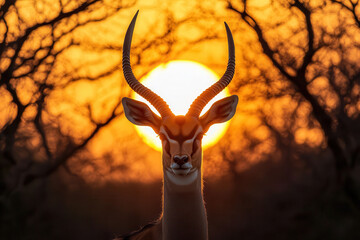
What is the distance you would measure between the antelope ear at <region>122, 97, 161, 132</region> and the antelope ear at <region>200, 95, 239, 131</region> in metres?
0.54

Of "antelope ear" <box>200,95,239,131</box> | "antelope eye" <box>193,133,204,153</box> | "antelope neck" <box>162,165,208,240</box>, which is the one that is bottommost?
"antelope neck" <box>162,165,208,240</box>

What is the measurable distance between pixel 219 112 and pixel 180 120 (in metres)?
0.64

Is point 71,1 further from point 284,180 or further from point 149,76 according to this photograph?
point 284,180

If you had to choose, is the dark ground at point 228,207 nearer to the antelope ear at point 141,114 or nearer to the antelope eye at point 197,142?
the antelope ear at point 141,114

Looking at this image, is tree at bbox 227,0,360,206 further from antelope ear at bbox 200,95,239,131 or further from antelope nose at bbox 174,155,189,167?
antelope nose at bbox 174,155,189,167

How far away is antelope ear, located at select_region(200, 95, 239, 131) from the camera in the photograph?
626cm

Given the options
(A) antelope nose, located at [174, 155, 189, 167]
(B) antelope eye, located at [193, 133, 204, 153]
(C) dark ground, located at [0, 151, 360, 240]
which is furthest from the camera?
(C) dark ground, located at [0, 151, 360, 240]

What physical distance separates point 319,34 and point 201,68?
9.58 feet

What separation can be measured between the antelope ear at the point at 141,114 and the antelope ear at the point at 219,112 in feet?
1.76

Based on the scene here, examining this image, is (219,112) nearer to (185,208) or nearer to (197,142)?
(197,142)

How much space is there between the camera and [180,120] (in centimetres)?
598

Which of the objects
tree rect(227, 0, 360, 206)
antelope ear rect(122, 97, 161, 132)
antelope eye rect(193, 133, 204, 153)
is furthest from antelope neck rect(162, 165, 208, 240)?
tree rect(227, 0, 360, 206)

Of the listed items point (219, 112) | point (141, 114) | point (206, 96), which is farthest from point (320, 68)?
point (141, 114)

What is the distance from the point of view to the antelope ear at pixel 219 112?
6.26 metres
